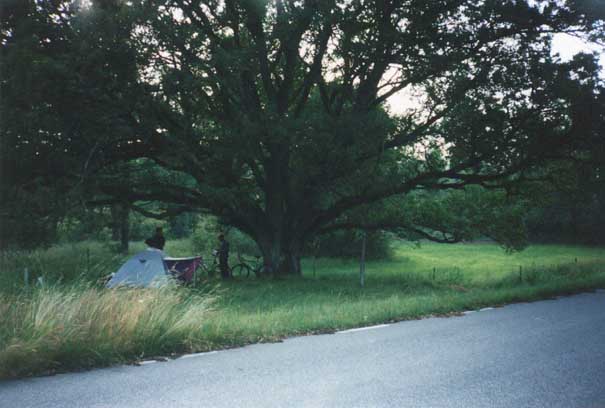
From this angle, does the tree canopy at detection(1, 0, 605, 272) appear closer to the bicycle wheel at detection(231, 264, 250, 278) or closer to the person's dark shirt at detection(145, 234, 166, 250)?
the person's dark shirt at detection(145, 234, 166, 250)

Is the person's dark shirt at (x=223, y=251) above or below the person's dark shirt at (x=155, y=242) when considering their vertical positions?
below

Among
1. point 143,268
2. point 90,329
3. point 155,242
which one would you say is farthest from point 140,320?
point 155,242

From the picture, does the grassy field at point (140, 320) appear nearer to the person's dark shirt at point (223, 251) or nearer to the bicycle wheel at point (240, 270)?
the person's dark shirt at point (223, 251)

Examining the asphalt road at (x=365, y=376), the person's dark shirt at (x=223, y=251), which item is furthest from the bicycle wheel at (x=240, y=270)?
the asphalt road at (x=365, y=376)

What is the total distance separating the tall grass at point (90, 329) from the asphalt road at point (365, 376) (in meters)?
0.36

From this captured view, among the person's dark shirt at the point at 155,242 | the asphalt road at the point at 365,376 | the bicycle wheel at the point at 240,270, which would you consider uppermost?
the person's dark shirt at the point at 155,242

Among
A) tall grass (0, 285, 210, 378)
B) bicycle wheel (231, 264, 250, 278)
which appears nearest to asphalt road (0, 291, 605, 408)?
tall grass (0, 285, 210, 378)

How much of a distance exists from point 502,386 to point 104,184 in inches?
535

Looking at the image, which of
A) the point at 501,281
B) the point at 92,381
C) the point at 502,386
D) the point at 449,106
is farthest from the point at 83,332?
the point at 501,281

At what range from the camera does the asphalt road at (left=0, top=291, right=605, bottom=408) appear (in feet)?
A: 16.1

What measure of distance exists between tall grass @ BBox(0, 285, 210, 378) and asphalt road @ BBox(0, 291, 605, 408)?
1.19ft

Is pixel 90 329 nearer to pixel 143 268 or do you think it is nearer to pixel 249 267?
pixel 143 268

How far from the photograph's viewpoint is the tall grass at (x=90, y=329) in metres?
5.93

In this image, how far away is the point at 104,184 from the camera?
15.9 m
